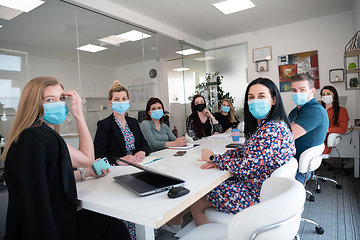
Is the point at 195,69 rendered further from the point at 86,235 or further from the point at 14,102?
the point at 86,235

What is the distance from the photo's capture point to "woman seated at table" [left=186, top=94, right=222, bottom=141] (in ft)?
12.8

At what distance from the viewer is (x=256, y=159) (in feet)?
4.73

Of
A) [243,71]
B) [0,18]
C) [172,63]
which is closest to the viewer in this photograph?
[0,18]

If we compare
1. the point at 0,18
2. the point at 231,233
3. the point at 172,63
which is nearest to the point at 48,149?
the point at 231,233

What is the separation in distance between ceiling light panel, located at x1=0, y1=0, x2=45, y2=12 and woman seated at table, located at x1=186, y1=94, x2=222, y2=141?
258cm

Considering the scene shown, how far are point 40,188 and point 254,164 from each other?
1.13 m

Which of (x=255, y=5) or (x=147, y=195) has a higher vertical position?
(x=255, y=5)

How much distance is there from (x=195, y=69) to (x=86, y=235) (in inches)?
203

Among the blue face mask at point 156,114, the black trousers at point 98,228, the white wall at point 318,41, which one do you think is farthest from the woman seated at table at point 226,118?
the black trousers at point 98,228

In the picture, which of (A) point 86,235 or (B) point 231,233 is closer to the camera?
(B) point 231,233

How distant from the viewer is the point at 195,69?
592 centimetres

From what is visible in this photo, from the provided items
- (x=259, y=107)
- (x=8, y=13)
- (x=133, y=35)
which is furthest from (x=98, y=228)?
(x=133, y=35)

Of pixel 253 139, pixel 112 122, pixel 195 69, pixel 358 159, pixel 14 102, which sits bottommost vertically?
pixel 358 159

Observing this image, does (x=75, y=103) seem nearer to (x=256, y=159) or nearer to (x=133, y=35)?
(x=256, y=159)
